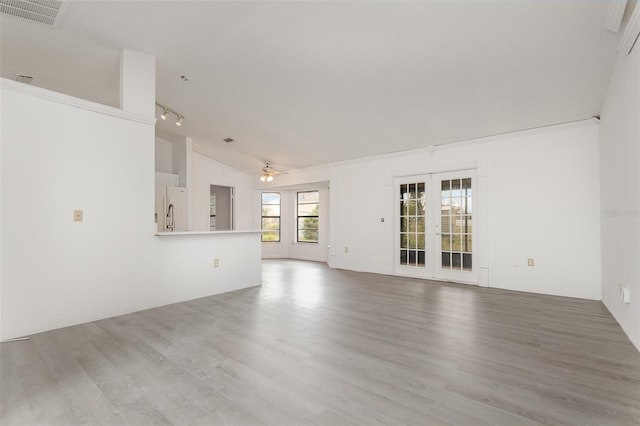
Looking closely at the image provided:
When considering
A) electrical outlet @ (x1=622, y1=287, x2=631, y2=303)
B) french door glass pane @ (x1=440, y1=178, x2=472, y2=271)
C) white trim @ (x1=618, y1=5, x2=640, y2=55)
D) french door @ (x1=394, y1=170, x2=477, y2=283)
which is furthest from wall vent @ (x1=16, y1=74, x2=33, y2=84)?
electrical outlet @ (x1=622, y1=287, x2=631, y2=303)

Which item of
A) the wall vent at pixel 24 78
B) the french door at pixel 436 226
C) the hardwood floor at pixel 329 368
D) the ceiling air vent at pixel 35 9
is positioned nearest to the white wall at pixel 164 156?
the wall vent at pixel 24 78

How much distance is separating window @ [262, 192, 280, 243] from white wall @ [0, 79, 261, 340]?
523cm

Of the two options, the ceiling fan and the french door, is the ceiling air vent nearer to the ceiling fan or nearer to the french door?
the ceiling fan

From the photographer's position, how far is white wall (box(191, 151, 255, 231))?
26.1 ft

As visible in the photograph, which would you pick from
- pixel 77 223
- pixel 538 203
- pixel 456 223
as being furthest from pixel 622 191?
pixel 77 223

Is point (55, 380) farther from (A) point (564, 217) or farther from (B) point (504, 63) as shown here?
(A) point (564, 217)

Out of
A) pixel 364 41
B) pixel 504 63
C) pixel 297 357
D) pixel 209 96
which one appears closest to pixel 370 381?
pixel 297 357

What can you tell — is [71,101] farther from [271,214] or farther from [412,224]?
[271,214]

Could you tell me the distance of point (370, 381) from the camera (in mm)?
2014

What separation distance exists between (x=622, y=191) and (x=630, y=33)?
4.63 feet

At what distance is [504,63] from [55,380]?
4.79 metres

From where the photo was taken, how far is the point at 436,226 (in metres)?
5.71

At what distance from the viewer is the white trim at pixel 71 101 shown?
2.92m

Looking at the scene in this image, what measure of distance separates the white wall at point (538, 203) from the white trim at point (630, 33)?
1.97 m
